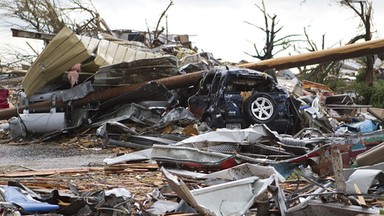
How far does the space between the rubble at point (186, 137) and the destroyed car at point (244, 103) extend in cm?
3

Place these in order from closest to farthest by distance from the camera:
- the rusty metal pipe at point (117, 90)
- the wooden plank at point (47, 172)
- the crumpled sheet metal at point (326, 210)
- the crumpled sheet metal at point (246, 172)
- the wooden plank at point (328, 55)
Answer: the crumpled sheet metal at point (326, 210)
the crumpled sheet metal at point (246, 172)
the wooden plank at point (47, 172)
the rusty metal pipe at point (117, 90)
the wooden plank at point (328, 55)

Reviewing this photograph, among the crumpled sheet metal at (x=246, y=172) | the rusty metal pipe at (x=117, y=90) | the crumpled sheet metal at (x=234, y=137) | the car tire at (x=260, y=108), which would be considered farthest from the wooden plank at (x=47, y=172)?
the rusty metal pipe at (x=117, y=90)

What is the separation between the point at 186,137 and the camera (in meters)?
11.4

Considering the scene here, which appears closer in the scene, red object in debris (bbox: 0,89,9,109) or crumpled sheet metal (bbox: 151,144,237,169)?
crumpled sheet metal (bbox: 151,144,237,169)

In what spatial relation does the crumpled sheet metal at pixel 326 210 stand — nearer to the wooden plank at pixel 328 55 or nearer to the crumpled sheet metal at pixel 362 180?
the crumpled sheet metal at pixel 362 180

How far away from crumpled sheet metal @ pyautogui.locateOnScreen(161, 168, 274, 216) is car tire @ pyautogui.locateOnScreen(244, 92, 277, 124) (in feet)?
24.6

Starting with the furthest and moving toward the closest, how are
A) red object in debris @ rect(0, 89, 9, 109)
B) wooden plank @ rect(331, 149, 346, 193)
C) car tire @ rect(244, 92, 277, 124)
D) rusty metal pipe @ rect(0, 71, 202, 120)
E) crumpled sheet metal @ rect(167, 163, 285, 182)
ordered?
red object in debris @ rect(0, 89, 9, 109) → rusty metal pipe @ rect(0, 71, 202, 120) → car tire @ rect(244, 92, 277, 124) → crumpled sheet metal @ rect(167, 163, 285, 182) → wooden plank @ rect(331, 149, 346, 193)

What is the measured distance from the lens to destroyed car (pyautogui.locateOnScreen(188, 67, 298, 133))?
505 inches

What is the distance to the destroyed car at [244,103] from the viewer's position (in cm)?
1284

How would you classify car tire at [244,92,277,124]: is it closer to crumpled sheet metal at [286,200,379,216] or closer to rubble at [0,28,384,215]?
rubble at [0,28,384,215]

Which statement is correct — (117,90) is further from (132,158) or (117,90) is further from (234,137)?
(234,137)

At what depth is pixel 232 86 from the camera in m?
13.5

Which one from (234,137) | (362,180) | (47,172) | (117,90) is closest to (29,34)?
→ (117,90)

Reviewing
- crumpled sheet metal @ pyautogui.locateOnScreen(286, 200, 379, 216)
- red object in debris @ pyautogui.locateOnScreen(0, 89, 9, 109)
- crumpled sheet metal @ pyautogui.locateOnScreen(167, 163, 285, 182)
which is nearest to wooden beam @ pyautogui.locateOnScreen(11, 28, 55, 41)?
red object in debris @ pyautogui.locateOnScreen(0, 89, 9, 109)
